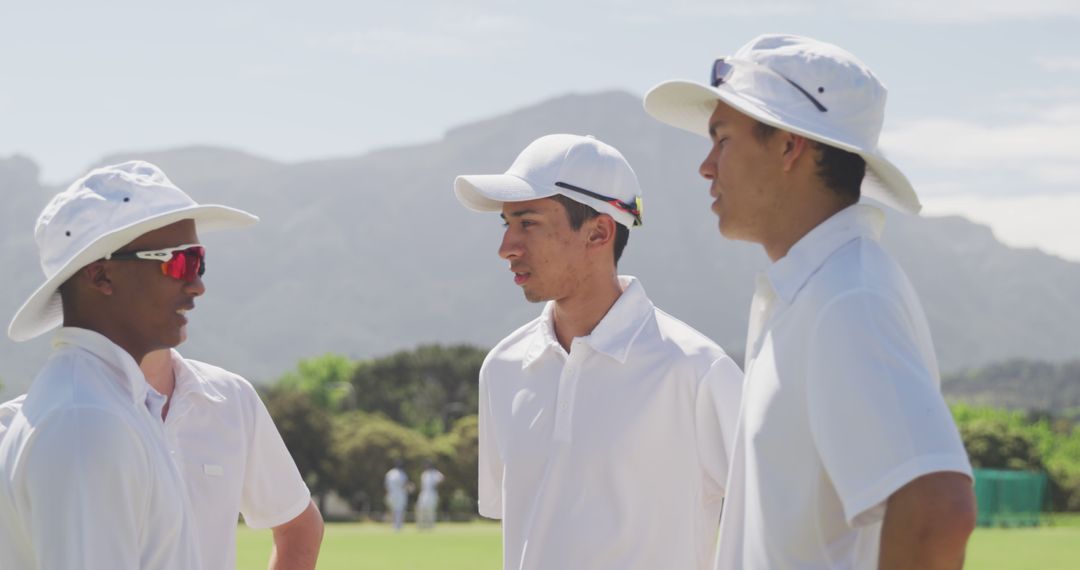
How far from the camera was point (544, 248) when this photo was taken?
6.25m

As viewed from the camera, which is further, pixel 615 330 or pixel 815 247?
pixel 615 330

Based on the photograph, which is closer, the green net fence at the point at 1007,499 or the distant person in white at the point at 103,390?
Result: the distant person in white at the point at 103,390

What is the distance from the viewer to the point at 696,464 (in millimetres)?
5953

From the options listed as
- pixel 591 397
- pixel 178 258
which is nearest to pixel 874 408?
pixel 178 258

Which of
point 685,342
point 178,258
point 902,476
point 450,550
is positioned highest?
point 178,258

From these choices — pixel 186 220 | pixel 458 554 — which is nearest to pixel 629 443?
pixel 186 220

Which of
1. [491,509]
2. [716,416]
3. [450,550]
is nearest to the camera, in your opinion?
[716,416]

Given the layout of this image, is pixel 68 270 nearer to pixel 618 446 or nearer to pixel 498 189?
pixel 498 189

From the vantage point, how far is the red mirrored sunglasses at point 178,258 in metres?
4.45

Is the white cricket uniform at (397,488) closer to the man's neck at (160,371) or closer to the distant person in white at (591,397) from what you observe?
the distant person in white at (591,397)

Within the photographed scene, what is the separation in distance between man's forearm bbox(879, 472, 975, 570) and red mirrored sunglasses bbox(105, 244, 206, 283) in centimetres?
221

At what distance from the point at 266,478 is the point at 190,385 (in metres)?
0.51

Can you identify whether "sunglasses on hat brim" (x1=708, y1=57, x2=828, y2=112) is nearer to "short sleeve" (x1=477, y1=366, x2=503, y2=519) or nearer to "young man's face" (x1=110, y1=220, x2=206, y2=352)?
"young man's face" (x1=110, y1=220, x2=206, y2=352)

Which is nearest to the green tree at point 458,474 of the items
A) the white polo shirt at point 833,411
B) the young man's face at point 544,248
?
the young man's face at point 544,248
